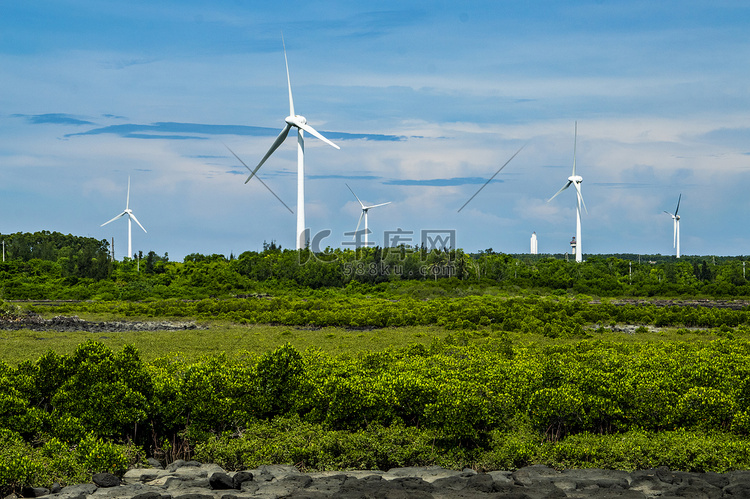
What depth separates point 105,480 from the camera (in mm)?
11539

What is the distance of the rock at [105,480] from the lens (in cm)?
1150

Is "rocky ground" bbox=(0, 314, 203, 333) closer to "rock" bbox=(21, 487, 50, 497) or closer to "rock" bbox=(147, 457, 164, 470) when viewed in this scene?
"rock" bbox=(147, 457, 164, 470)

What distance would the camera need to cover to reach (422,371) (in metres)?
15.7

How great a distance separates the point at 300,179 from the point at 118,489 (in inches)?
2586

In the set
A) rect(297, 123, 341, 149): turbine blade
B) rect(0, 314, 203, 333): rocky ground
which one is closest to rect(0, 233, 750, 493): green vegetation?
rect(0, 314, 203, 333): rocky ground

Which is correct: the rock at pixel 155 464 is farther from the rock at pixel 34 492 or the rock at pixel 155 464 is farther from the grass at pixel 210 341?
the grass at pixel 210 341

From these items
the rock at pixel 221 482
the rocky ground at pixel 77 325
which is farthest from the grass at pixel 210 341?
the rock at pixel 221 482

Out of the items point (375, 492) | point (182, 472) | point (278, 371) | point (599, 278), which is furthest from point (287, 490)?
point (599, 278)

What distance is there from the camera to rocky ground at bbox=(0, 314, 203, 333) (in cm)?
4538

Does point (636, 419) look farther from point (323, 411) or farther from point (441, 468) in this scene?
point (323, 411)

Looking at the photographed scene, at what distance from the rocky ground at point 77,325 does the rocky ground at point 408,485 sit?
35006mm

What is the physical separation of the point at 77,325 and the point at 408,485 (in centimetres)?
4108

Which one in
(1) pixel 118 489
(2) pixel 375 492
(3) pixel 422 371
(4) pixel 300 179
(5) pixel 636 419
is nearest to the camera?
(2) pixel 375 492

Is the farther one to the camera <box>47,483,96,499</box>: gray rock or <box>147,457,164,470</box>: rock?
<box>147,457,164,470</box>: rock
